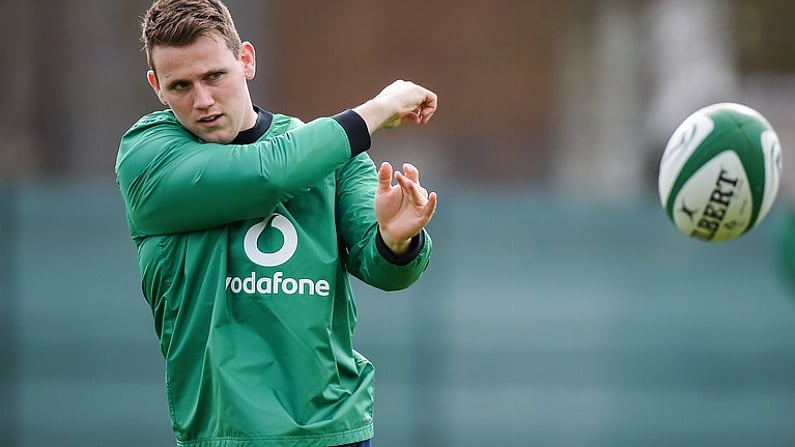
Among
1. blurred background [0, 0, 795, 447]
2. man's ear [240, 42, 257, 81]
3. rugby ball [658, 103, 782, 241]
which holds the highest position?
man's ear [240, 42, 257, 81]

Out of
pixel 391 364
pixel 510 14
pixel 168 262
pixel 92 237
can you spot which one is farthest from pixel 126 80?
pixel 168 262

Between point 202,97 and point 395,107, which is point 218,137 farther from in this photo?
point 395,107

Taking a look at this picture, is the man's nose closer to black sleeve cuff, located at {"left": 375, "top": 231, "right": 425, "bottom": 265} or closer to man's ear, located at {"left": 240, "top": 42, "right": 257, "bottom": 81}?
man's ear, located at {"left": 240, "top": 42, "right": 257, "bottom": 81}

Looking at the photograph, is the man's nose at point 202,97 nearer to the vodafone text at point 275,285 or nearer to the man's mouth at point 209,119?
the man's mouth at point 209,119

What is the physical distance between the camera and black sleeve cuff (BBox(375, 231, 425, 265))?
338cm

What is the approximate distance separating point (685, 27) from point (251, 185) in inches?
424

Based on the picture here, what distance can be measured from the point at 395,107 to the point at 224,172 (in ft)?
1.75

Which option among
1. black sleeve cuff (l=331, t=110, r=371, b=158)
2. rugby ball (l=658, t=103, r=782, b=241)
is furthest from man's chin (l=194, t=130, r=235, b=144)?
rugby ball (l=658, t=103, r=782, b=241)

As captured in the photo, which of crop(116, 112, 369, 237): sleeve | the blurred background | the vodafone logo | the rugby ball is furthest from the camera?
the blurred background

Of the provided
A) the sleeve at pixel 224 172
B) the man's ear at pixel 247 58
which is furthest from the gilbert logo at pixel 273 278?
the man's ear at pixel 247 58

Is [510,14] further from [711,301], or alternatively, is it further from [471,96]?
[711,301]

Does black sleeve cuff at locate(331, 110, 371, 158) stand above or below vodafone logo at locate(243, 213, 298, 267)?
above

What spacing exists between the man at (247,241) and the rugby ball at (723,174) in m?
1.26

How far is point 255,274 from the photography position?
339 cm
